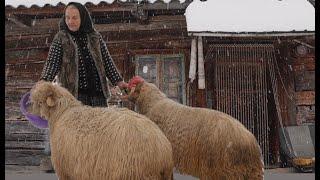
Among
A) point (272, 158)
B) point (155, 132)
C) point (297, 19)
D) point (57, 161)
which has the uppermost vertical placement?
point (297, 19)

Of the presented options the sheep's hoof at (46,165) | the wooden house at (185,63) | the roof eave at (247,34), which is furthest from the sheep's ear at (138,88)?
the sheep's hoof at (46,165)

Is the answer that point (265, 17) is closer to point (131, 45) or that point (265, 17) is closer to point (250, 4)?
point (250, 4)

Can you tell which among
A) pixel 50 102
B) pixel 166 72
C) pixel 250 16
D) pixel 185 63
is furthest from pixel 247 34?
pixel 50 102

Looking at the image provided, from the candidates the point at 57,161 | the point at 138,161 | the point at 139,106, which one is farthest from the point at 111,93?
the point at 138,161

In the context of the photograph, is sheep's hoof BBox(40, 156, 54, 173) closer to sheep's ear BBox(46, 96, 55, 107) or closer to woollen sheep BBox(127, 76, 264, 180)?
woollen sheep BBox(127, 76, 264, 180)

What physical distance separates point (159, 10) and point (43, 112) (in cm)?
562

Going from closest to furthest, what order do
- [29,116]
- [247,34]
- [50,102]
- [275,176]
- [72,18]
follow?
1. [50,102]
2. [29,116]
3. [72,18]
4. [275,176]
5. [247,34]

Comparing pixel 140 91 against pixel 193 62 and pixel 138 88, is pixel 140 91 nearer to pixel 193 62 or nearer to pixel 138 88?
pixel 138 88

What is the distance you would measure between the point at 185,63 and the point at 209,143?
17.8 ft

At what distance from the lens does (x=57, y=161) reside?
346cm

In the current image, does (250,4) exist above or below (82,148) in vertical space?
above

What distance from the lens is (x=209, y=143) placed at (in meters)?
4.12

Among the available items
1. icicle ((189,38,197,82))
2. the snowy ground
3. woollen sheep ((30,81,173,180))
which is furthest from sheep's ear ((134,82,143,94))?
icicle ((189,38,197,82))

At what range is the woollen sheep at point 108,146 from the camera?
3072 millimetres
